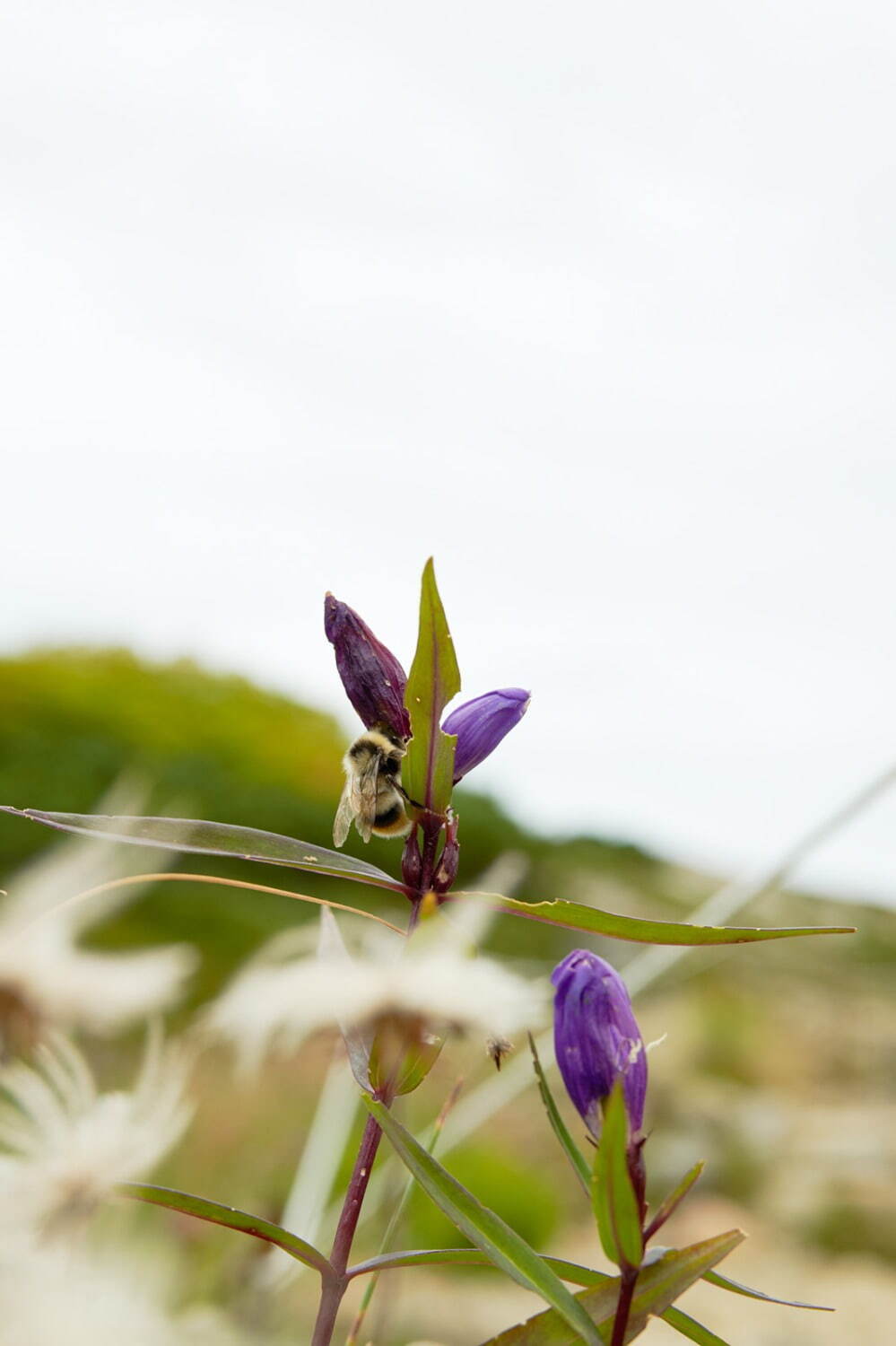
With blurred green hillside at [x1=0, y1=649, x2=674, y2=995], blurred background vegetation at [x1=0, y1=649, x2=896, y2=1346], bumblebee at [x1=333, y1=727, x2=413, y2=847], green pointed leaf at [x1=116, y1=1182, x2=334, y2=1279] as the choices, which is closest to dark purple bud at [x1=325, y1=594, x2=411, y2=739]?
bumblebee at [x1=333, y1=727, x2=413, y2=847]

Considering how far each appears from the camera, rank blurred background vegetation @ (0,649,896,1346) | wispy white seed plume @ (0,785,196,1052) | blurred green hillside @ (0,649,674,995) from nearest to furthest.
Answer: wispy white seed plume @ (0,785,196,1052), blurred background vegetation @ (0,649,896,1346), blurred green hillside @ (0,649,674,995)

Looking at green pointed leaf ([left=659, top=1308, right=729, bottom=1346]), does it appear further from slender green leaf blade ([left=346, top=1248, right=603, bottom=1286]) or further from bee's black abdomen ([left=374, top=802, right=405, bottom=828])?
bee's black abdomen ([left=374, top=802, right=405, bottom=828])

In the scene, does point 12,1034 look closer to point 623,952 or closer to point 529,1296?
point 529,1296

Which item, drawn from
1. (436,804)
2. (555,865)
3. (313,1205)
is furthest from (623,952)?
(436,804)

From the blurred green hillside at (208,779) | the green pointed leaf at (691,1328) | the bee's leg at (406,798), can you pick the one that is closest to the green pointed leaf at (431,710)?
the bee's leg at (406,798)

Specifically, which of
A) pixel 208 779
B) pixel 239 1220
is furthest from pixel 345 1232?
pixel 208 779

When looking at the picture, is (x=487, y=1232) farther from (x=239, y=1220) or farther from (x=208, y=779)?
(x=208, y=779)
